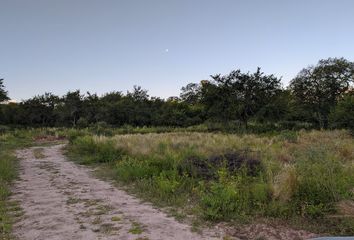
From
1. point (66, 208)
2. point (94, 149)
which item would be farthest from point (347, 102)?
point (66, 208)

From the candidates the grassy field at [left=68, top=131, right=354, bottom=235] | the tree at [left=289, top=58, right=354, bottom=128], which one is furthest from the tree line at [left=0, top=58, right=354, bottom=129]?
the grassy field at [left=68, top=131, right=354, bottom=235]

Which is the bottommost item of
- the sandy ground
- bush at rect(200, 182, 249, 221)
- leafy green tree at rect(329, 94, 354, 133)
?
the sandy ground

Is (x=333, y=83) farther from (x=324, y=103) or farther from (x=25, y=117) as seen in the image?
(x=25, y=117)

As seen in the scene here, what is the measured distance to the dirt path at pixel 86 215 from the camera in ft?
18.7

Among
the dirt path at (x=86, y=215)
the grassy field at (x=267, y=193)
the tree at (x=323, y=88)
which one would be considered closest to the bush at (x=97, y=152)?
the dirt path at (x=86, y=215)

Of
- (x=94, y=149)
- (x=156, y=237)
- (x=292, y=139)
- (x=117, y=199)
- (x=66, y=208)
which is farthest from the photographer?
(x=292, y=139)

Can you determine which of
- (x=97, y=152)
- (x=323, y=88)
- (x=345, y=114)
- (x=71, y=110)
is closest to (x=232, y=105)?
(x=345, y=114)

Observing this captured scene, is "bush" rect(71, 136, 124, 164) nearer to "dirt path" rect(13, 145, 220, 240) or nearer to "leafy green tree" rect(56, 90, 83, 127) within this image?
"dirt path" rect(13, 145, 220, 240)

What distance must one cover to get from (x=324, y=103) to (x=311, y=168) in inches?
1993

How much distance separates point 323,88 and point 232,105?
67.8 ft

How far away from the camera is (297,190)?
22.5 ft

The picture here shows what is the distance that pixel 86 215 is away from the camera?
22.4 feet

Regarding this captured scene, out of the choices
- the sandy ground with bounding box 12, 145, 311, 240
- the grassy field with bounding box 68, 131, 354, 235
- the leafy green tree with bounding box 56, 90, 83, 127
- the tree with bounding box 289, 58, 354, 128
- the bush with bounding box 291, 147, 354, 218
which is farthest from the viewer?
the leafy green tree with bounding box 56, 90, 83, 127

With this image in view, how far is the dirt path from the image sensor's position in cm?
569
